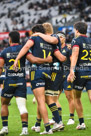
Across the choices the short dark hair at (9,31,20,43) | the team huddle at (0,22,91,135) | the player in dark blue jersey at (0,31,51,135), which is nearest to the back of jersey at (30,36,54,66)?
the team huddle at (0,22,91,135)

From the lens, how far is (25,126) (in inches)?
226

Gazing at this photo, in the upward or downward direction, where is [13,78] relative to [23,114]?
upward

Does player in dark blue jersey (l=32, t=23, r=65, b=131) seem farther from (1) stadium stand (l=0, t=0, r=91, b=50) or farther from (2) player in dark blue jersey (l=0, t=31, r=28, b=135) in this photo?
(1) stadium stand (l=0, t=0, r=91, b=50)

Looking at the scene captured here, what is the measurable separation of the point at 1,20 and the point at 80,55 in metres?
34.1

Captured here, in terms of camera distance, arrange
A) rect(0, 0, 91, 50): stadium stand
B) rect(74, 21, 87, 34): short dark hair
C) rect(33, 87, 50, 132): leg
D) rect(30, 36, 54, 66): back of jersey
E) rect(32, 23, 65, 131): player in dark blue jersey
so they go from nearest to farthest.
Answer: rect(33, 87, 50, 132): leg, rect(30, 36, 54, 66): back of jersey, rect(32, 23, 65, 131): player in dark blue jersey, rect(74, 21, 87, 34): short dark hair, rect(0, 0, 91, 50): stadium stand

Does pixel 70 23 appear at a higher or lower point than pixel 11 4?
lower

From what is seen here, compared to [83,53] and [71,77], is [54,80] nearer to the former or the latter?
[71,77]

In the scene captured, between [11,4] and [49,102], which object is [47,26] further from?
[11,4]

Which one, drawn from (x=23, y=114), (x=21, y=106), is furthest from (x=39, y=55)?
(x=23, y=114)

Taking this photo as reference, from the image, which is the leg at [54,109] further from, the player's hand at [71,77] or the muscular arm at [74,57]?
the muscular arm at [74,57]

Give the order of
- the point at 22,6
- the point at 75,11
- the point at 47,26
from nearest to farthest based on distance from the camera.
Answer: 1. the point at 47,26
2. the point at 75,11
3. the point at 22,6

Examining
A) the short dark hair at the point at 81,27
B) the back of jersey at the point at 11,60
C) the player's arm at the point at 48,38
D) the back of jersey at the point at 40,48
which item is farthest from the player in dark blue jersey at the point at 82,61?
the back of jersey at the point at 11,60

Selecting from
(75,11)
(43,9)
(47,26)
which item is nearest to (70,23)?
(75,11)

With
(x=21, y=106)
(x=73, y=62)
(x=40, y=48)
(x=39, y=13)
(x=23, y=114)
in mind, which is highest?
(x=39, y=13)
